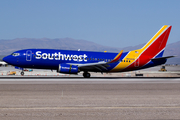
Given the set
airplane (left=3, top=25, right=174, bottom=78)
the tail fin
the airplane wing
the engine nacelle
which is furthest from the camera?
the tail fin

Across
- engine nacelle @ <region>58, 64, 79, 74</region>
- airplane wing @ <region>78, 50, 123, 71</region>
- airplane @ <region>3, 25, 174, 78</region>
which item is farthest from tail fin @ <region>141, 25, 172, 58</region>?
engine nacelle @ <region>58, 64, 79, 74</region>

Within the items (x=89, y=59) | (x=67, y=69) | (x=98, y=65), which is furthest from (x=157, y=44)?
(x=67, y=69)

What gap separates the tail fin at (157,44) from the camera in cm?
4419

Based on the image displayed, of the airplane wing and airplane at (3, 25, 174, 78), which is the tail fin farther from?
the airplane wing

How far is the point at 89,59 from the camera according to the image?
41.9 meters

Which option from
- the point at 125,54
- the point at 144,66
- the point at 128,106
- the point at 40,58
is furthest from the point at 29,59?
the point at 128,106

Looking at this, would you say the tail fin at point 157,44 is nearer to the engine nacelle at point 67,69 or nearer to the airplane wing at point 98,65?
the airplane wing at point 98,65

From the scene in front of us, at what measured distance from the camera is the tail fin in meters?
44.2

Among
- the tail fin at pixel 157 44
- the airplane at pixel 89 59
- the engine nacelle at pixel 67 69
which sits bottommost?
the engine nacelle at pixel 67 69

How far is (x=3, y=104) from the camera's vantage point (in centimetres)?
1532

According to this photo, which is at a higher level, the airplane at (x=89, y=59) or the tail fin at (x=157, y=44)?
the tail fin at (x=157, y=44)

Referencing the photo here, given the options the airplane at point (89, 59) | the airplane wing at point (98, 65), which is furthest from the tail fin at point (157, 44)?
the airplane wing at point (98, 65)

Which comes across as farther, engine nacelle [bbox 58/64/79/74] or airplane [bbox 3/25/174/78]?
airplane [bbox 3/25/174/78]

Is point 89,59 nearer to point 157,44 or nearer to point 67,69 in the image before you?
point 67,69
